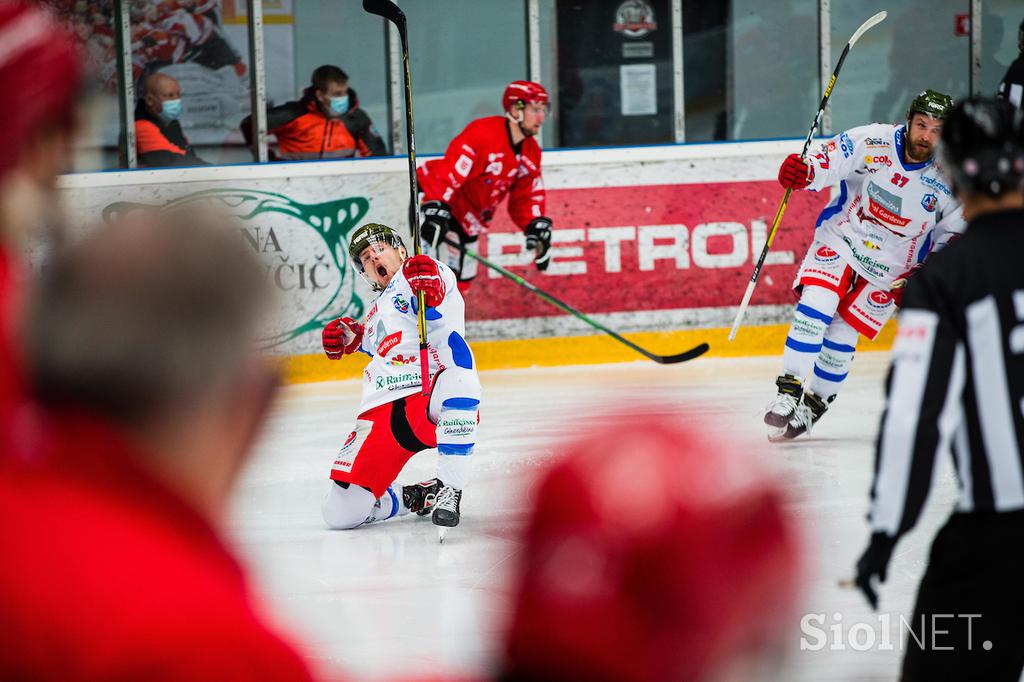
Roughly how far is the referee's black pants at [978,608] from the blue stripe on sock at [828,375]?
3.49 metres

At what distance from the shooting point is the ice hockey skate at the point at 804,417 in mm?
4883

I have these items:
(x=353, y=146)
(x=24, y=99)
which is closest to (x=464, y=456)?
(x=24, y=99)

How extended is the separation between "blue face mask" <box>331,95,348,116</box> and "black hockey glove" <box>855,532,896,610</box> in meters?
6.26

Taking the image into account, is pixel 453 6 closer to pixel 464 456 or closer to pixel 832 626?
pixel 464 456

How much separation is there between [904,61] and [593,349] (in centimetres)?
274

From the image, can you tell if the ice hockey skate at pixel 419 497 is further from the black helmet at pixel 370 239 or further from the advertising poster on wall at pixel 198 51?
the advertising poster on wall at pixel 198 51

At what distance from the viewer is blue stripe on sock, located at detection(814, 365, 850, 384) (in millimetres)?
4988

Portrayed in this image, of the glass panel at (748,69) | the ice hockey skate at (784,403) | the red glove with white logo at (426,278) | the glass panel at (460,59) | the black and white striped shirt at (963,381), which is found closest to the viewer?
the black and white striped shirt at (963,381)

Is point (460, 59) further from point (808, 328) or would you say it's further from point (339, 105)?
point (808, 328)

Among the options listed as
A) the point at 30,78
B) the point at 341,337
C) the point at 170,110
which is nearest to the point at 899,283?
the point at 341,337

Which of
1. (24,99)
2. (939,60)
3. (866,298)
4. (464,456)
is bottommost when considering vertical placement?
(464,456)

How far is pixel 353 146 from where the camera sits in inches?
292

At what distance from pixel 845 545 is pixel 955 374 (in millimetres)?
1846

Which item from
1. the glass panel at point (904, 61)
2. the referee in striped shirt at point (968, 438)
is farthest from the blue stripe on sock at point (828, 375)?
the referee in striped shirt at point (968, 438)
